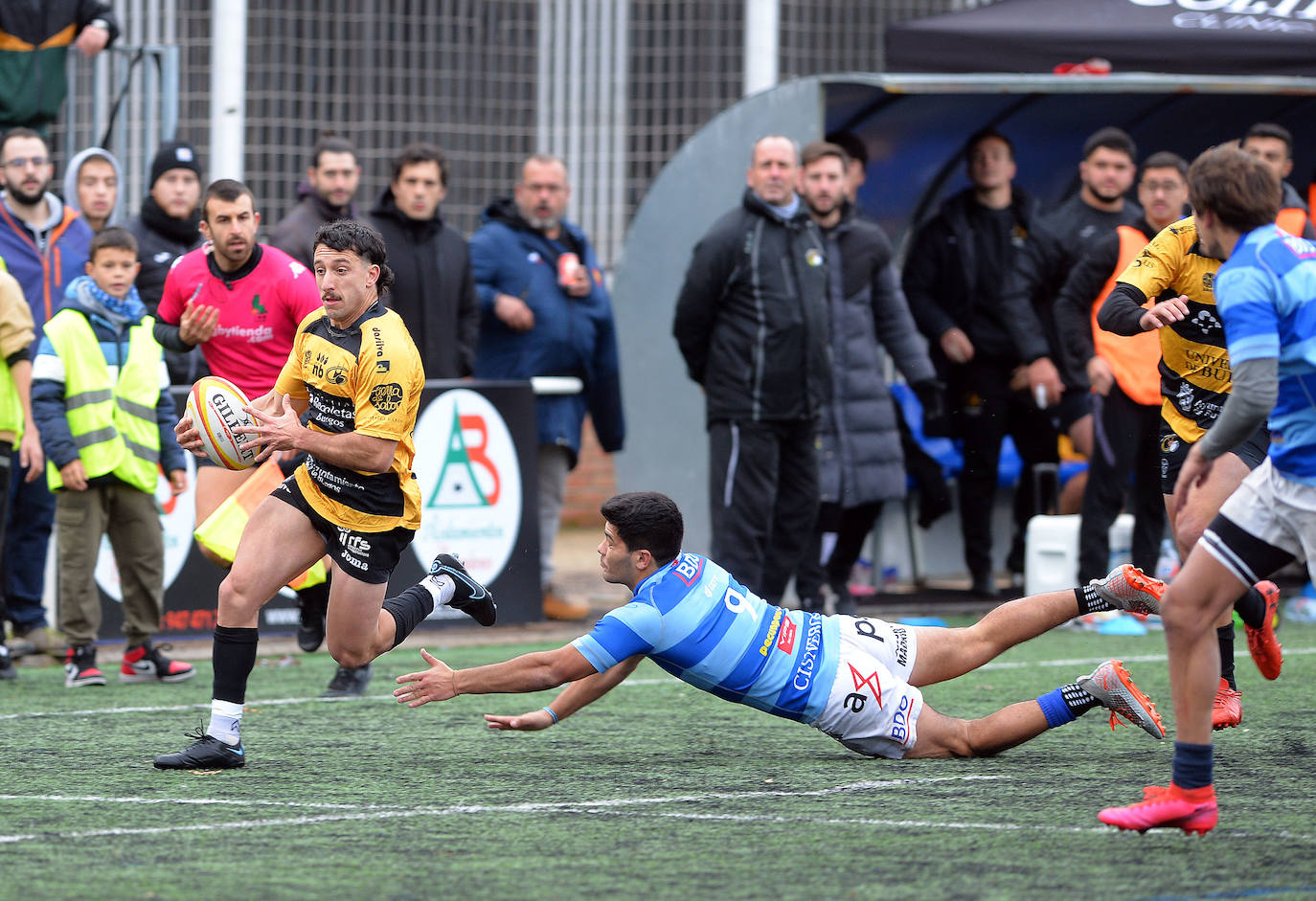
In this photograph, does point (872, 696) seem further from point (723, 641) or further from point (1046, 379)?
point (1046, 379)

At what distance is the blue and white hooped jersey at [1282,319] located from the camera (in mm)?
4887

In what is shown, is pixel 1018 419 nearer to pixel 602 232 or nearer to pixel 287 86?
pixel 602 232

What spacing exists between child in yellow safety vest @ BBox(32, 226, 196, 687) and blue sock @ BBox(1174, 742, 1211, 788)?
5.41 m

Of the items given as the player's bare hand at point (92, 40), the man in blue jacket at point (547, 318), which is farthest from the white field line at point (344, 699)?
the player's bare hand at point (92, 40)

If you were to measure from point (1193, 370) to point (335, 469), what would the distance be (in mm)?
3210

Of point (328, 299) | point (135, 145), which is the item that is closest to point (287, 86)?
point (135, 145)

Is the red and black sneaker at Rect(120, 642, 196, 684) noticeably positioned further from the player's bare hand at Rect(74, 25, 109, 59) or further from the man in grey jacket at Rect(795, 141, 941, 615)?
the player's bare hand at Rect(74, 25, 109, 59)

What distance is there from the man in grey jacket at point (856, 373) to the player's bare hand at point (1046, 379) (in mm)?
688

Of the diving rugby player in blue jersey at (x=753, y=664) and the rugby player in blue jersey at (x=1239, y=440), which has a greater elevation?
the rugby player in blue jersey at (x=1239, y=440)

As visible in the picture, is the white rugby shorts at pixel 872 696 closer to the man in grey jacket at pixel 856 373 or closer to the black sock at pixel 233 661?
the black sock at pixel 233 661

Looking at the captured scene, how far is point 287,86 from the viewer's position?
1548cm

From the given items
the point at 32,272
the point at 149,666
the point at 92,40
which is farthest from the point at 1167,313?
the point at 92,40

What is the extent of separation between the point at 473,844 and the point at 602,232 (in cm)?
1221

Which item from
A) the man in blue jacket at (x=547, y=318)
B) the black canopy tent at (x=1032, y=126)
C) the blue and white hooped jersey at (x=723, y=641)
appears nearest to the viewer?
the blue and white hooped jersey at (x=723, y=641)
